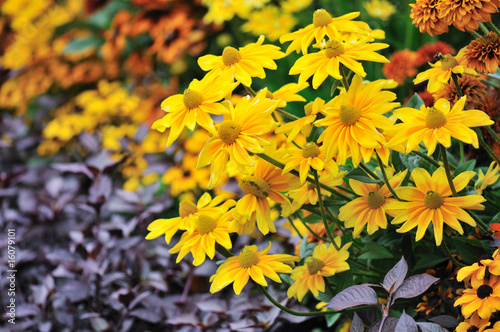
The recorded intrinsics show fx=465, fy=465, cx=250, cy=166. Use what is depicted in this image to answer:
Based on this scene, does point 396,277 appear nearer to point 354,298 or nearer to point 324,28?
point 354,298

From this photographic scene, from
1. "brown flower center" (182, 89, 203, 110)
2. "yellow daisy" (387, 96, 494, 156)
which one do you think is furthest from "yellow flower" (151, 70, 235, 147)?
"yellow daisy" (387, 96, 494, 156)

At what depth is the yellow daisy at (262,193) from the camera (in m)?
0.66

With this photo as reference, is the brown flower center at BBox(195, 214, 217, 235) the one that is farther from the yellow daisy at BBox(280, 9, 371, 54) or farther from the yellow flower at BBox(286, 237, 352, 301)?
the yellow daisy at BBox(280, 9, 371, 54)

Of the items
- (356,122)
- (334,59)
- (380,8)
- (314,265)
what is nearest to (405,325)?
(314,265)

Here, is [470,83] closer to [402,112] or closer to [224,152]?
[402,112]

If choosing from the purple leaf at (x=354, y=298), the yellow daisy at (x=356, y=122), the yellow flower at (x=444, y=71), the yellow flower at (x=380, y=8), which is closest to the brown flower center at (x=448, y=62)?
the yellow flower at (x=444, y=71)

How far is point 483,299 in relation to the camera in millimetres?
600

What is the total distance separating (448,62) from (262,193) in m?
0.32

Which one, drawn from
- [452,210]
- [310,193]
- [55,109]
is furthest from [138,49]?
[452,210]

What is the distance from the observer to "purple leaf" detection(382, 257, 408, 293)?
64 cm

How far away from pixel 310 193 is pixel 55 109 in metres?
2.11

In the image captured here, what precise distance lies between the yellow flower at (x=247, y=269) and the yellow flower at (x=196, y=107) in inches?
8.0

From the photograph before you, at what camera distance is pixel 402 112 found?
1.98 ft

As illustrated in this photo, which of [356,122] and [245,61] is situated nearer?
[356,122]
